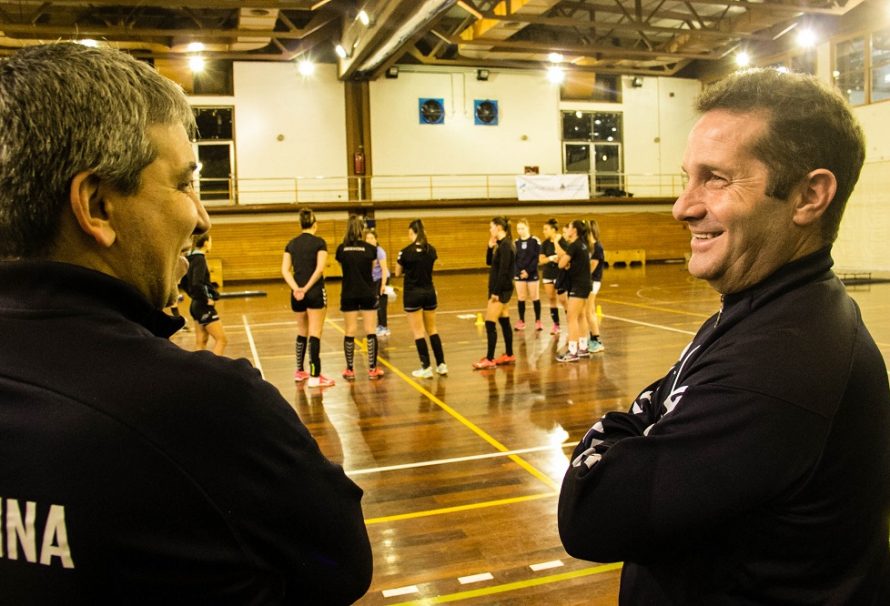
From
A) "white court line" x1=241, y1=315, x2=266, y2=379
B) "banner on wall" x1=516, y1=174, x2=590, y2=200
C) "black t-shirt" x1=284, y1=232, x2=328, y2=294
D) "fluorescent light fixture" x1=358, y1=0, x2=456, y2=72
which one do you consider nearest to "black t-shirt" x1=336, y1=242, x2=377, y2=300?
"black t-shirt" x1=284, y1=232, x2=328, y2=294

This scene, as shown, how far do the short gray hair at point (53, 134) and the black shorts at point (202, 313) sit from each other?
7.67 m

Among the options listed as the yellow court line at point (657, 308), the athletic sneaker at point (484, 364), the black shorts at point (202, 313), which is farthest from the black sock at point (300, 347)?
the yellow court line at point (657, 308)

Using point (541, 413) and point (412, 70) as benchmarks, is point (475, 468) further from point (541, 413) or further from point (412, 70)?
point (412, 70)

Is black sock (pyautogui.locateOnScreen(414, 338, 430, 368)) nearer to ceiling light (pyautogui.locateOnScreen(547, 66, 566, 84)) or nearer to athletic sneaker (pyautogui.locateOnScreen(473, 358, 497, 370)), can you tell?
athletic sneaker (pyautogui.locateOnScreen(473, 358, 497, 370))

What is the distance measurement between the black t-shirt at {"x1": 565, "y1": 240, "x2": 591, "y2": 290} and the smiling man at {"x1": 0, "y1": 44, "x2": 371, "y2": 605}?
27.8ft

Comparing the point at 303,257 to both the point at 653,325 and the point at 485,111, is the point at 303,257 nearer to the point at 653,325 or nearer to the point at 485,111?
the point at 653,325

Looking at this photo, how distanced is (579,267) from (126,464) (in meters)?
8.73

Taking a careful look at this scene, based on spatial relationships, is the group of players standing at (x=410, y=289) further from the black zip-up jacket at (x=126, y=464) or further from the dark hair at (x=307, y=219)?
the black zip-up jacket at (x=126, y=464)

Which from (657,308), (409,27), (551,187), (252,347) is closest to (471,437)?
(252,347)

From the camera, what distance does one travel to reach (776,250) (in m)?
1.40

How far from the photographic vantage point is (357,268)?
8336 mm

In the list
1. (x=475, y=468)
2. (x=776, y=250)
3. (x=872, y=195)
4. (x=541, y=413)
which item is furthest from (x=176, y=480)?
(x=872, y=195)

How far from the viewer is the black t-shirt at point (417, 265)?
8492 millimetres

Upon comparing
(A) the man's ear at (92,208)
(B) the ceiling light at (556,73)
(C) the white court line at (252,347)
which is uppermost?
(B) the ceiling light at (556,73)
